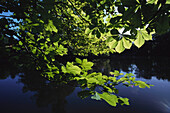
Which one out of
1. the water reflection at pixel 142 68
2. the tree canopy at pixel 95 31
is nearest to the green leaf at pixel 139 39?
the tree canopy at pixel 95 31

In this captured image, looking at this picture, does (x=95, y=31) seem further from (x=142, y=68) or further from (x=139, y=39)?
(x=142, y=68)

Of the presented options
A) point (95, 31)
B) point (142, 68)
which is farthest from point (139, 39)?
point (142, 68)

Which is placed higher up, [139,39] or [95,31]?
[95,31]

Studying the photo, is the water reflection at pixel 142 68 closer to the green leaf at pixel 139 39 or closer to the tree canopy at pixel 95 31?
the tree canopy at pixel 95 31

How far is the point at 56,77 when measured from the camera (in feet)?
5.02

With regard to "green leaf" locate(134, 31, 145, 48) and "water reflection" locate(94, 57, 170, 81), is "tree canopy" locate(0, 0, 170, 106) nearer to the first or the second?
"green leaf" locate(134, 31, 145, 48)

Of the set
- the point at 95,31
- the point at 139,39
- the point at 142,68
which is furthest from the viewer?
the point at 142,68

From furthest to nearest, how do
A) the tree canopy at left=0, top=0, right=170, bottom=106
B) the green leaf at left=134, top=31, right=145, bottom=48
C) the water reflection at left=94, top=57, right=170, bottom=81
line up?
the water reflection at left=94, top=57, right=170, bottom=81
the green leaf at left=134, top=31, right=145, bottom=48
the tree canopy at left=0, top=0, right=170, bottom=106

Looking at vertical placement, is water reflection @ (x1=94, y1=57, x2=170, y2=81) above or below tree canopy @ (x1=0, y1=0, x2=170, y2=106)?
above

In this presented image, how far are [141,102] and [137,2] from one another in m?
7.38

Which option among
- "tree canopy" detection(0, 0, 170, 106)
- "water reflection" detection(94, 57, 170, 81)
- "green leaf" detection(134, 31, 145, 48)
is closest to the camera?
"tree canopy" detection(0, 0, 170, 106)

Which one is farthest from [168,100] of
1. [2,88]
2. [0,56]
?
[2,88]

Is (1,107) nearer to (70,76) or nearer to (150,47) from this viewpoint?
(70,76)

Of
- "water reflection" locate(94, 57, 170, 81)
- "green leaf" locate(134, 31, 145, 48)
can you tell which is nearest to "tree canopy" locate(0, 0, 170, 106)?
"green leaf" locate(134, 31, 145, 48)
